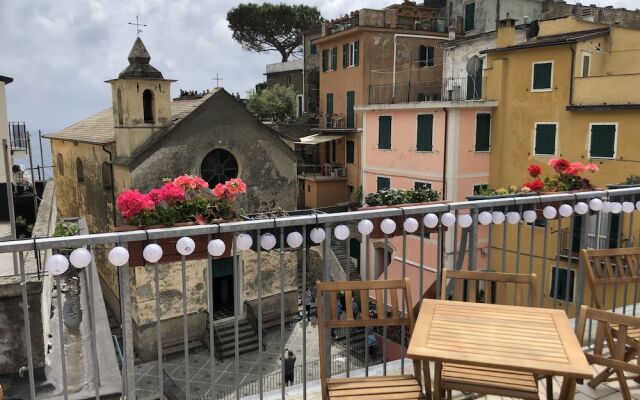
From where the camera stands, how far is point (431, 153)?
70.1 feet

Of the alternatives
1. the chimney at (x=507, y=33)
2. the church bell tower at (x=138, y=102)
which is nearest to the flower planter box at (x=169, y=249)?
the church bell tower at (x=138, y=102)

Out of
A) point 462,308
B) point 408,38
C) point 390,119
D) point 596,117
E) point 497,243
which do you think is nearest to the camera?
point 462,308

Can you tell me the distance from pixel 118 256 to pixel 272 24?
46927mm

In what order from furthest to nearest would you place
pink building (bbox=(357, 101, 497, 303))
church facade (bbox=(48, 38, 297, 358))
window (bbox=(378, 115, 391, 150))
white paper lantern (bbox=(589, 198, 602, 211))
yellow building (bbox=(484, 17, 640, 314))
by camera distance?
window (bbox=(378, 115, 391, 150)), pink building (bbox=(357, 101, 497, 303)), church facade (bbox=(48, 38, 297, 358)), yellow building (bbox=(484, 17, 640, 314)), white paper lantern (bbox=(589, 198, 602, 211))

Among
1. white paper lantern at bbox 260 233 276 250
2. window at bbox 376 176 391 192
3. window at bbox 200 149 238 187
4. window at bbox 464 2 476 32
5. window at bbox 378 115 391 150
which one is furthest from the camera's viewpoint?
window at bbox 464 2 476 32

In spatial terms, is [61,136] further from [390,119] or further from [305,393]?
[305,393]

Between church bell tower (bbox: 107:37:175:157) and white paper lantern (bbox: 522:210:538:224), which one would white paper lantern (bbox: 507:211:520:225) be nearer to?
white paper lantern (bbox: 522:210:538:224)

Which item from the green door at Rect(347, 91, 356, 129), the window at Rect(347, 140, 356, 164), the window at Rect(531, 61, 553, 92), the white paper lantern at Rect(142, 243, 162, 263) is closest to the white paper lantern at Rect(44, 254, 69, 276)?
the white paper lantern at Rect(142, 243, 162, 263)

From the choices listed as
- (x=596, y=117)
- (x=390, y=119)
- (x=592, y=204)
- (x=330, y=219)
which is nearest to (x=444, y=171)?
(x=390, y=119)

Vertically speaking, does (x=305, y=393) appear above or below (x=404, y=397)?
below

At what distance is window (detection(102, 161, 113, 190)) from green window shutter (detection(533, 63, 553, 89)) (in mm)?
16740

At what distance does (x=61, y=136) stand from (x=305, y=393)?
87.1 ft

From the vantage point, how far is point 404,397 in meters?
3.16

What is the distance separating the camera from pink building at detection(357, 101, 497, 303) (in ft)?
64.7
